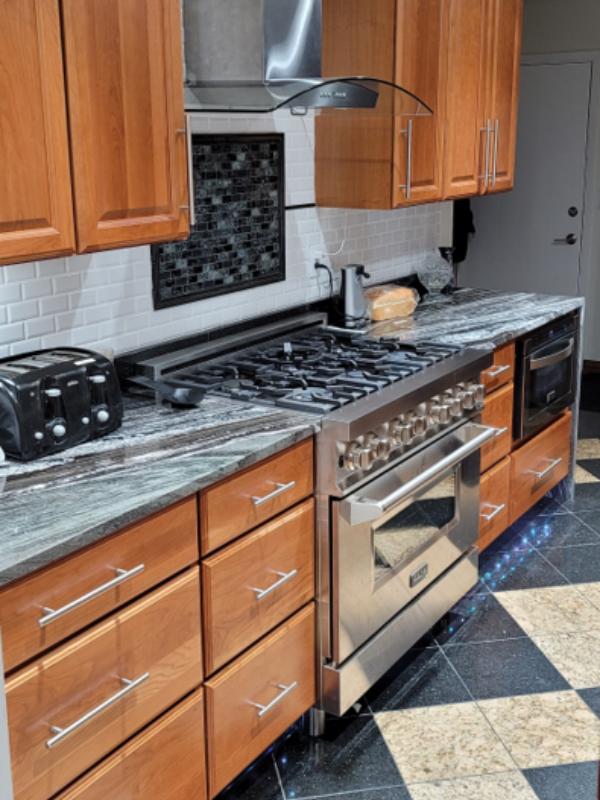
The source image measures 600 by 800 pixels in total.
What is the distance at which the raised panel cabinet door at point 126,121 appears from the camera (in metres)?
2.09

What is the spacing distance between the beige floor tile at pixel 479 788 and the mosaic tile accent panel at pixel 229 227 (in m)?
1.63

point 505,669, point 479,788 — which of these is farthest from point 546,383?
point 479,788

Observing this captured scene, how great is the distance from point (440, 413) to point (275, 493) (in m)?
0.80

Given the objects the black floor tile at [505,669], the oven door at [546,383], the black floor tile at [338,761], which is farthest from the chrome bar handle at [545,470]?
the black floor tile at [338,761]

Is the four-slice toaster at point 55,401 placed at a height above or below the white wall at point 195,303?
below

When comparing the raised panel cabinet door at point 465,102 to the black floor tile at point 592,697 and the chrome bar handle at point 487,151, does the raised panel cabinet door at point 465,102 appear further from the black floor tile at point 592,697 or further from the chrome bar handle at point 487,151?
the black floor tile at point 592,697

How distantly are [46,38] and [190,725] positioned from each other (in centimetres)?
157

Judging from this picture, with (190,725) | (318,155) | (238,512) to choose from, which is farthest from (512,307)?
(190,725)

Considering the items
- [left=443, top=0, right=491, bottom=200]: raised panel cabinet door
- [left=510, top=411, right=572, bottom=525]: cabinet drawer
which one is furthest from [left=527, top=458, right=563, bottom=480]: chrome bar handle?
[left=443, top=0, right=491, bottom=200]: raised panel cabinet door

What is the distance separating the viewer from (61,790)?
1.84 m

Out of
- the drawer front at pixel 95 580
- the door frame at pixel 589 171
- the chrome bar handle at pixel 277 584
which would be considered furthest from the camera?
the door frame at pixel 589 171

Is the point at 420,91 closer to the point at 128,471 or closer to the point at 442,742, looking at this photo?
the point at 128,471

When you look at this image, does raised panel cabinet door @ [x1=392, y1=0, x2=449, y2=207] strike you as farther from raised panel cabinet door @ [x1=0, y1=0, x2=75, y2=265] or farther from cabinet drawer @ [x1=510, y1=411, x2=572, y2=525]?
raised panel cabinet door @ [x1=0, y1=0, x2=75, y2=265]

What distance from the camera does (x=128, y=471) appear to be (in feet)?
6.96
